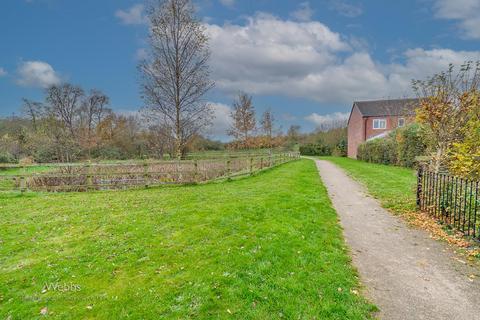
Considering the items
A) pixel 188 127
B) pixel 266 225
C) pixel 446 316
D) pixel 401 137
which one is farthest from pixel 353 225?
pixel 401 137

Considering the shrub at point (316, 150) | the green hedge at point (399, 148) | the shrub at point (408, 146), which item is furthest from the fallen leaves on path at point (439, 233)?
the shrub at point (316, 150)

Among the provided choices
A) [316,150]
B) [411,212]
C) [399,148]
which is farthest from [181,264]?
[316,150]

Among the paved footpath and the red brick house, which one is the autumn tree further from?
the red brick house

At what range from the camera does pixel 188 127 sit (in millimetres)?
19547

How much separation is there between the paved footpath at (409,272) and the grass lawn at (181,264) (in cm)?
32

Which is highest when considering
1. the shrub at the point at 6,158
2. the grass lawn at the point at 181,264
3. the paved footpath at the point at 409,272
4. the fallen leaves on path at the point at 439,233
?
the shrub at the point at 6,158

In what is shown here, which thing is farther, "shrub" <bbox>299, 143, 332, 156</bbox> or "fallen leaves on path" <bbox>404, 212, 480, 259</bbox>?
"shrub" <bbox>299, 143, 332, 156</bbox>

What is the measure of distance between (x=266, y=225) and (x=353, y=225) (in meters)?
2.37

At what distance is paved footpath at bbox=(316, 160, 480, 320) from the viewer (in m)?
3.35

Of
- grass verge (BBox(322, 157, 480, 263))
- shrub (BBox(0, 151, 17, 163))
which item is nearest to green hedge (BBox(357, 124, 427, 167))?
grass verge (BBox(322, 157, 480, 263))

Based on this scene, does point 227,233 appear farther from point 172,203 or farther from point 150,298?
point 172,203

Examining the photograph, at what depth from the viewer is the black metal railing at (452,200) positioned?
5.68 meters

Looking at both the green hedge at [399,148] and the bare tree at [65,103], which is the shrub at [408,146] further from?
the bare tree at [65,103]

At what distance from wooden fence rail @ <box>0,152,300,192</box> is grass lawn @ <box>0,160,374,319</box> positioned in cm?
511
